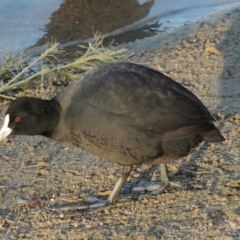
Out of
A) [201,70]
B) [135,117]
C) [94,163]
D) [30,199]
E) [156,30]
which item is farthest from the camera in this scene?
[156,30]

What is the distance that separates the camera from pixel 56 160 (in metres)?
5.22

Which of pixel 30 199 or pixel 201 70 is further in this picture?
pixel 201 70

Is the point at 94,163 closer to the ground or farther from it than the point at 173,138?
closer to the ground

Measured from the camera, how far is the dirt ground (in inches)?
155

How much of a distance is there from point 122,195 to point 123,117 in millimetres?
737

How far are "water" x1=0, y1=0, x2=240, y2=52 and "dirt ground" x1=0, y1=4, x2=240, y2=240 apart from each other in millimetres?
3680

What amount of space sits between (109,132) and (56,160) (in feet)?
3.95

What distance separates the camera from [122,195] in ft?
15.1

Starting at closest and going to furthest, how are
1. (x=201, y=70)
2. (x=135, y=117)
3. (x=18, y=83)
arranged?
(x=135, y=117) < (x=18, y=83) < (x=201, y=70)

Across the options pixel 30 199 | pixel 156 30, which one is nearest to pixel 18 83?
pixel 30 199

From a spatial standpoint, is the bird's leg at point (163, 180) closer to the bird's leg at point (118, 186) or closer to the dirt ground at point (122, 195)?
the dirt ground at point (122, 195)

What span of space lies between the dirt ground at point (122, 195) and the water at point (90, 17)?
12.1 feet

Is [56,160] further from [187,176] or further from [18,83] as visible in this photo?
[18,83]

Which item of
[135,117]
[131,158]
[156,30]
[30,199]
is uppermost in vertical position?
[135,117]
